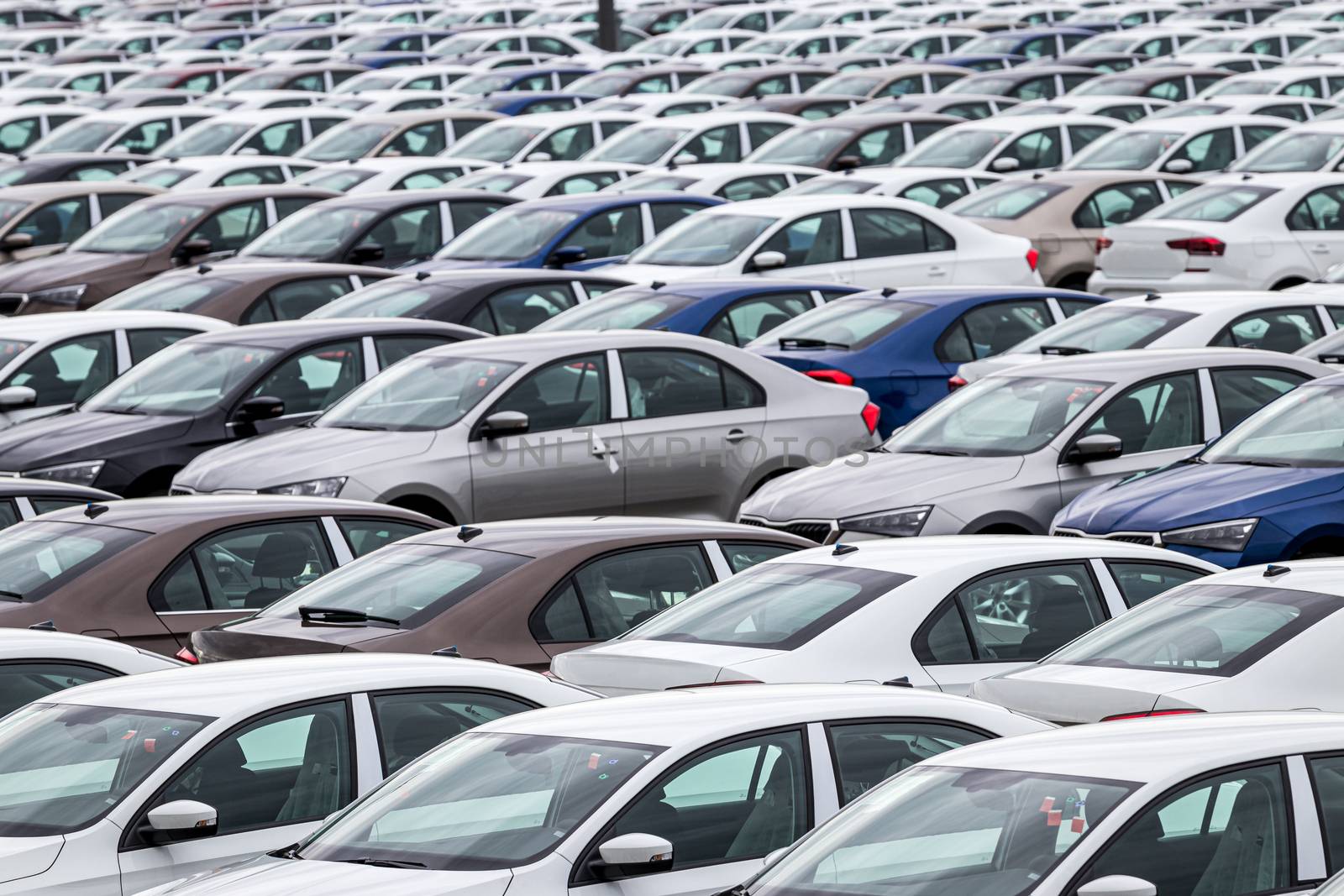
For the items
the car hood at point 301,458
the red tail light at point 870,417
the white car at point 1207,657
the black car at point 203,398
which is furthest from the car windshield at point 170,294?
the white car at point 1207,657

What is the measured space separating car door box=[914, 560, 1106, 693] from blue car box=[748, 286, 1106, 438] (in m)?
5.96

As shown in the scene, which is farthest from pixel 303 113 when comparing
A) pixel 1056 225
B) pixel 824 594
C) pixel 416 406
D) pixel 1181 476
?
pixel 824 594

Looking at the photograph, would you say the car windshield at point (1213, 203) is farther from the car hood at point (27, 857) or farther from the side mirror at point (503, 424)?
the car hood at point (27, 857)

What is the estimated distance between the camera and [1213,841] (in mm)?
5906

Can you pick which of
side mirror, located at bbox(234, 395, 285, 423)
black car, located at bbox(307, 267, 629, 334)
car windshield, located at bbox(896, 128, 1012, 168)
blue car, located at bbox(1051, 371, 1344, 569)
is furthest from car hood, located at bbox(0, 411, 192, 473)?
car windshield, located at bbox(896, 128, 1012, 168)

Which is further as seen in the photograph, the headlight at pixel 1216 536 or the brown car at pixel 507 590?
the headlight at pixel 1216 536

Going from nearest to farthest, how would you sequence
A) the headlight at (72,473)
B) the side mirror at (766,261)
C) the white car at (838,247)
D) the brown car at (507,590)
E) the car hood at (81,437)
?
the brown car at (507,590) < the headlight at (72,473) < the car hood at (81,437) < the side mirror at (766,261) < the white car at (838,247)

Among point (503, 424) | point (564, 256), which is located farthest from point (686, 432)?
point (564, 256)

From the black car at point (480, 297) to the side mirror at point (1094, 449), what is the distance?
17.9 ft

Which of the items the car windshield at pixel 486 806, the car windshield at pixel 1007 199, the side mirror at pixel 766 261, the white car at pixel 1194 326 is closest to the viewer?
the car windshield at pixel 486 806

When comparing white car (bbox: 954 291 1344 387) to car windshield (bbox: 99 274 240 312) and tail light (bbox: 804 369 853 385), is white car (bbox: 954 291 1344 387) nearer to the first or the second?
tail light (bbox: 804 369 853 385)

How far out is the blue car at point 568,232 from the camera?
19.9 metres

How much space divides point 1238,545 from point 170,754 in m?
5.75

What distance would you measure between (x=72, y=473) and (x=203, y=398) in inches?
39.7
